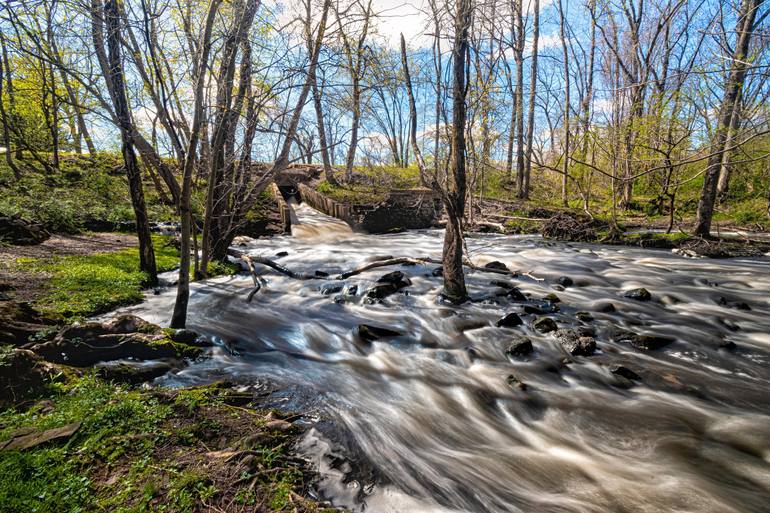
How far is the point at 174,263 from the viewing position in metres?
9.23

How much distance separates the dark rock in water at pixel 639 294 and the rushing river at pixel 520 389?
0.77 feet

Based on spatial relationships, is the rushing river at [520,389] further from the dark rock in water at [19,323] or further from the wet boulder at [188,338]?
the dark rock in water at [19,323]

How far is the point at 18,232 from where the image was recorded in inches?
356

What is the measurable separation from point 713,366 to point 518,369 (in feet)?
8.60

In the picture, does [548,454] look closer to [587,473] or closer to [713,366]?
[587,473]

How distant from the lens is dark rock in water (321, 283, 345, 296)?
8039mm

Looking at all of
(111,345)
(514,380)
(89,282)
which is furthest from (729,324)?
(89,282)

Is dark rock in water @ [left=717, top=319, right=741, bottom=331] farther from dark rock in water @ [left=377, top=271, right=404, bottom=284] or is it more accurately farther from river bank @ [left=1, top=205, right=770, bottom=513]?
dark rock in water @ [left=377, top=271, right=404, bottom=284]

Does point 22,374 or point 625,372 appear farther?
point 625,372

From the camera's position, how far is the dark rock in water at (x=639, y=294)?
7.40 meters

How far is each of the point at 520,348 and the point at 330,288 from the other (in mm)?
4363

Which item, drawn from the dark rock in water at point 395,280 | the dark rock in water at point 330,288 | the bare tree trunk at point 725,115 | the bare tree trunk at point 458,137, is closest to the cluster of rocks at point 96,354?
the dark rock in water at point 330,288

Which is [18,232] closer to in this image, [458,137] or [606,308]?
[458,137]

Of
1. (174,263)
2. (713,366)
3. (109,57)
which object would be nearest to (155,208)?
(174,263)
